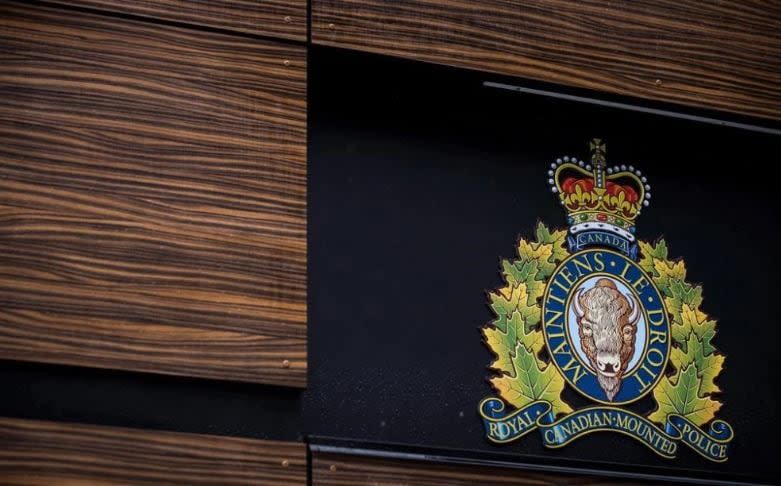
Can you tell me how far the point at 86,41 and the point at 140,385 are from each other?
0.74m

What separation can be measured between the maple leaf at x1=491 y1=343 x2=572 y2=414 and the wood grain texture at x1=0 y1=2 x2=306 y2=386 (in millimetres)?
573

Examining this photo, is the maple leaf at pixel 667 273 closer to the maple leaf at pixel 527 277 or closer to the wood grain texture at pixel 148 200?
the maple leaf at pixel 527 277

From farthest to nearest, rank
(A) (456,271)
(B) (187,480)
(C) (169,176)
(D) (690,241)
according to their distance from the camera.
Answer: (D) (690,241) → (A) (456,271) → (C) (169,176) → (B) (187,480)

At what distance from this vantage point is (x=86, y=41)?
296 cm

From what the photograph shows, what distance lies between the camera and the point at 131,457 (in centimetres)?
270

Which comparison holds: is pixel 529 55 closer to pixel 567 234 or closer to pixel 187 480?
pixel 567 234

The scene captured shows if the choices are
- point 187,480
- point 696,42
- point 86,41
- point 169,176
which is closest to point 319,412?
point 187,480

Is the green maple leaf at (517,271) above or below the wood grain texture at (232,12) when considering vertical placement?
below

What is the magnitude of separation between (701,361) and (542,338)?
425mm

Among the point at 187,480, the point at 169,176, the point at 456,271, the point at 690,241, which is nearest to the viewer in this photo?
the point at 187,480

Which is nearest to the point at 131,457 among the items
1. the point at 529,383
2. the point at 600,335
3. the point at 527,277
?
the point at 529,383

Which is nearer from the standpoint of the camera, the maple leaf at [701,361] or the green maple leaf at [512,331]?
the green maple leaf at [512,331]

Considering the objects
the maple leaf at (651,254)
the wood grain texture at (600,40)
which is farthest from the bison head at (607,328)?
the wood grain texture at (600,40)

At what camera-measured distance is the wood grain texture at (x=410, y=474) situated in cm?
288
